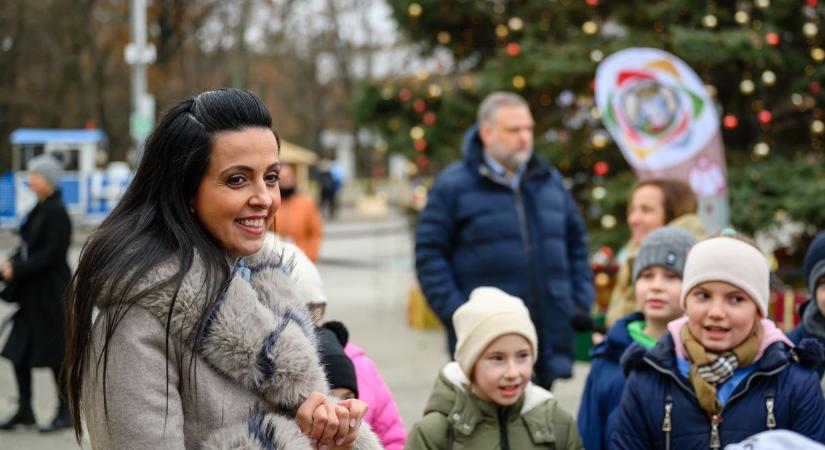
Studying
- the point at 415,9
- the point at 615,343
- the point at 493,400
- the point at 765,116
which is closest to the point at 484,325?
the point at 493,400

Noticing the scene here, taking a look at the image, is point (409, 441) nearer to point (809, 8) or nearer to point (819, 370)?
point (819, 370)

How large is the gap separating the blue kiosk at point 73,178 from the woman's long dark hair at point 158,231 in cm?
2586

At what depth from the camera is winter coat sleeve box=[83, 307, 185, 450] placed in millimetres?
2324

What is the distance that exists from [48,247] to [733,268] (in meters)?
5.78

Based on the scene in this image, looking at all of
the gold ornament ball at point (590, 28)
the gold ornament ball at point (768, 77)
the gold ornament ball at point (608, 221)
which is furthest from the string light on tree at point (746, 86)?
the gold ornament ball at point (608, 221)

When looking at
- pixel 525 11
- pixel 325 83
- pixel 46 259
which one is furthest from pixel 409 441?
pixel 325 83

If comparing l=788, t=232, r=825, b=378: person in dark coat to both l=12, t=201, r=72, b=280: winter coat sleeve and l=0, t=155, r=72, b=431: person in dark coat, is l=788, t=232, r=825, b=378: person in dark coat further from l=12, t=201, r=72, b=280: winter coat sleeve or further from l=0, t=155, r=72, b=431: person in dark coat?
l=12, t=201, r=72, b=280: winter coat sleeve

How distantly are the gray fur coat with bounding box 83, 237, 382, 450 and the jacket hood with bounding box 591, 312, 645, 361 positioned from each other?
2.38m

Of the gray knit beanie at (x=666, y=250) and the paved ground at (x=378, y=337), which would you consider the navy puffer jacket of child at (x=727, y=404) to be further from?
the paved ground at (x=378, y=337)

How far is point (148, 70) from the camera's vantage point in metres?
31.5

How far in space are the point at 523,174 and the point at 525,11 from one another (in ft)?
22.9

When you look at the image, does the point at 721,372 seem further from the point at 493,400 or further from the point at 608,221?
the point at 608,221

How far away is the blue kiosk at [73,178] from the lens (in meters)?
28.9

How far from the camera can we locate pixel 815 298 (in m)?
4.47
